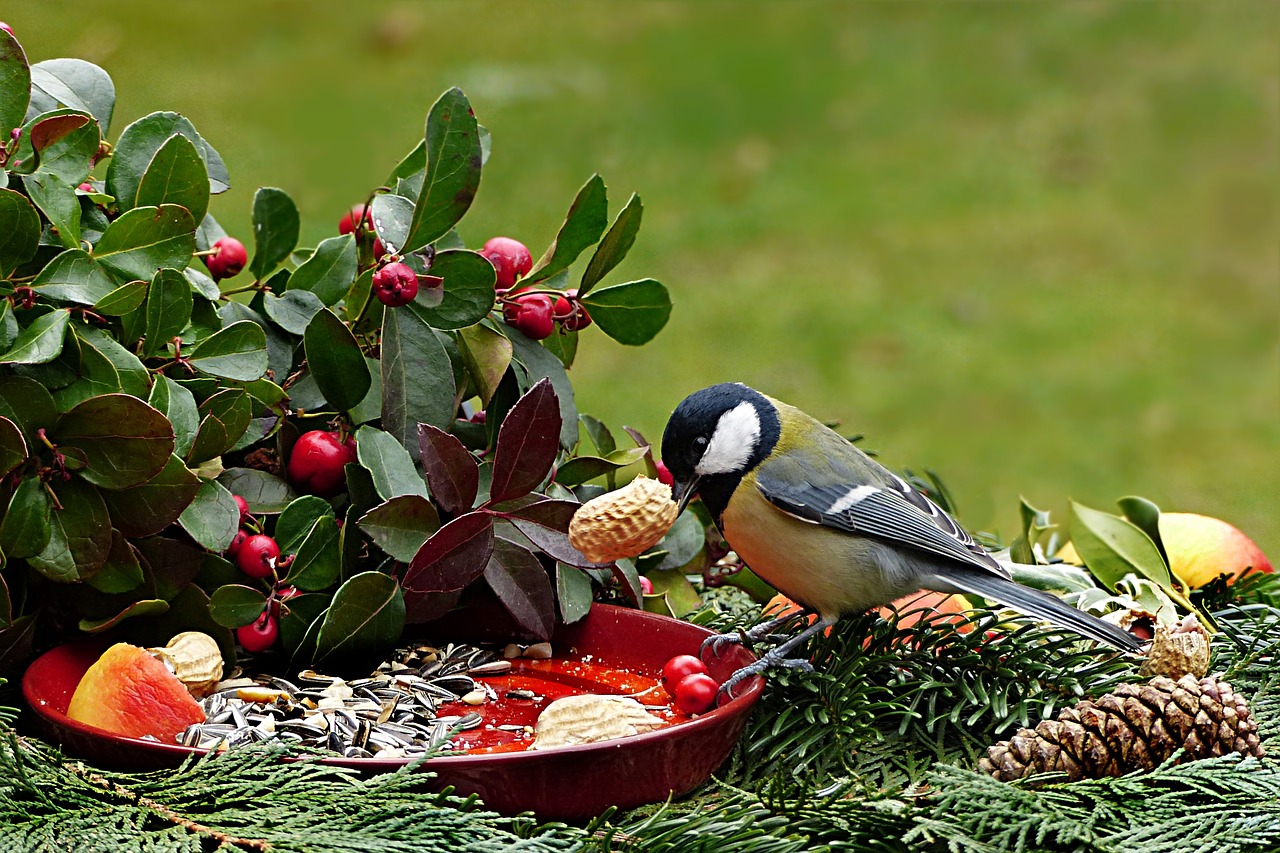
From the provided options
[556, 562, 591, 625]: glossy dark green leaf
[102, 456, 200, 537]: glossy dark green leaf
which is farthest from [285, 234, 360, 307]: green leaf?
[556, 562, 591, 625]: glossy dark green leaf

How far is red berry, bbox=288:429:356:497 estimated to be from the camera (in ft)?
4.86

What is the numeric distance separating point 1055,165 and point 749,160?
151 centimetres

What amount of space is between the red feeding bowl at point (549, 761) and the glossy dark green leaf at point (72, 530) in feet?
0.38

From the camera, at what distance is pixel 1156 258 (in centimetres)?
583

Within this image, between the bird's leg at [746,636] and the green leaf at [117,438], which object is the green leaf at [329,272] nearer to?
the green leaf at [117,438]

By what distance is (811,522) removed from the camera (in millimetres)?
1639

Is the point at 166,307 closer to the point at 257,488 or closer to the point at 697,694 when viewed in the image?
the point at 257,488

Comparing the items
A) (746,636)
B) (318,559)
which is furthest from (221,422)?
(746,636)

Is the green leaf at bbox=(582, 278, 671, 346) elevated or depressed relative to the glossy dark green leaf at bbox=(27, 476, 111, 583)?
elevated

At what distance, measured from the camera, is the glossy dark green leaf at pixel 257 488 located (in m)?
1.47

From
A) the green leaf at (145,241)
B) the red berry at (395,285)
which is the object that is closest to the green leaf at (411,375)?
the red berry at (395,285)

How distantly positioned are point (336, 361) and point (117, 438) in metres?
0.26

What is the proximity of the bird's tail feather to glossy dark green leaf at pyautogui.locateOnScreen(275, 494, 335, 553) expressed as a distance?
796mm

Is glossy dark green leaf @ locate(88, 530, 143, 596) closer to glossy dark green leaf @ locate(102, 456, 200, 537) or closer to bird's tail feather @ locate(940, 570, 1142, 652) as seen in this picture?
glossy dark green leaf @ locate(102, 456, 200, 537)
